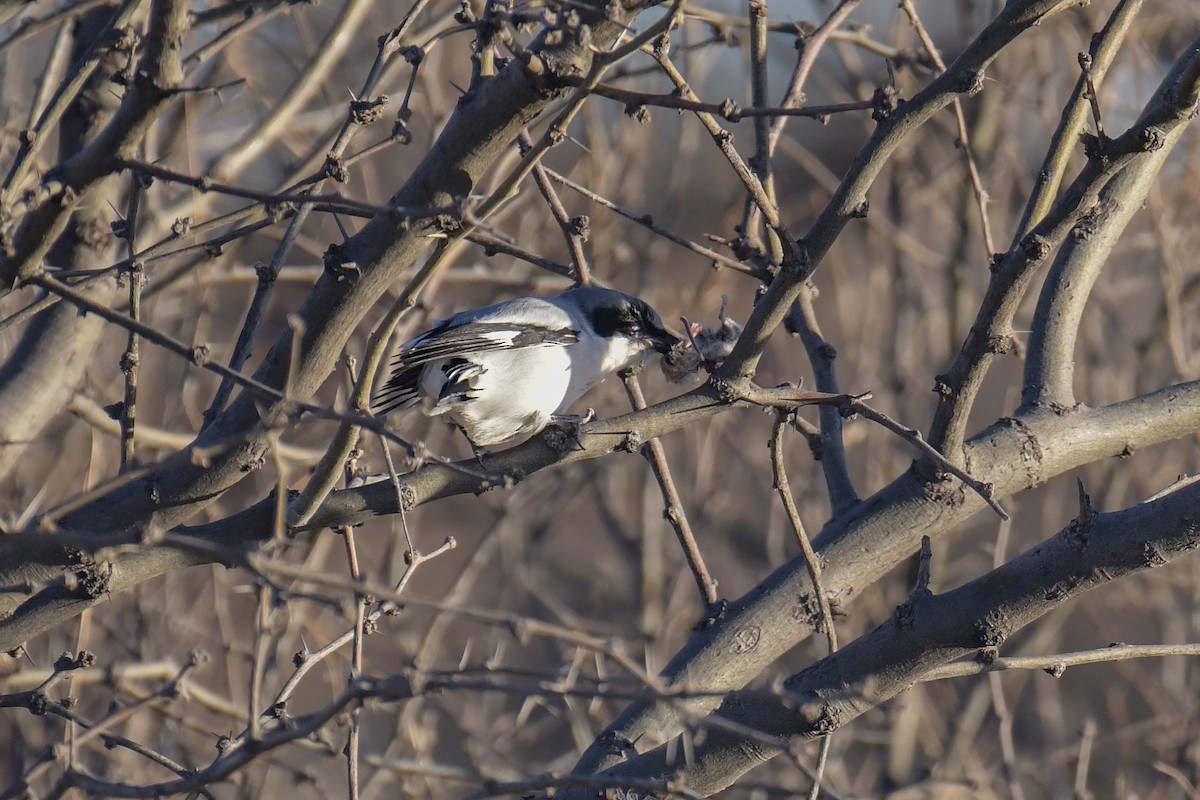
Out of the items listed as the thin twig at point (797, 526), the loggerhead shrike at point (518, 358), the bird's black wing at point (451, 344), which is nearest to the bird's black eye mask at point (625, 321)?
the loggerhead shrike at point (518, 358)

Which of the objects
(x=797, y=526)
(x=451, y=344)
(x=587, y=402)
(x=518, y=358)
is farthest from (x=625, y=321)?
(x=587, y=402)

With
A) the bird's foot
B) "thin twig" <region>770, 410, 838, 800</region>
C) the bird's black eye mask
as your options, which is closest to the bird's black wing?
the bird's black eye mask

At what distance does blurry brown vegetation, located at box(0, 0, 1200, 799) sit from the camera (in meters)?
2.28

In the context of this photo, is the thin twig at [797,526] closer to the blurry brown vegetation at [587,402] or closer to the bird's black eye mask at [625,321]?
the blurry brown vegetation at [587,402]

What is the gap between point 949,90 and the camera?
249cm

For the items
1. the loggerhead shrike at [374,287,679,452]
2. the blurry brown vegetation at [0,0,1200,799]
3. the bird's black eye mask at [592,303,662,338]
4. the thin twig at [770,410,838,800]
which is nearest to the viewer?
the blurry brown vegetation at [0,0,1200,799]

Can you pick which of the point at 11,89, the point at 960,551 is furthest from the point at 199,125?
the point at 960,551

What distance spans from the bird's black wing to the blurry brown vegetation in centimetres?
31

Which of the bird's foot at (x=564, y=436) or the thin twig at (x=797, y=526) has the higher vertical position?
the bird's foot at (x=564, y=436)

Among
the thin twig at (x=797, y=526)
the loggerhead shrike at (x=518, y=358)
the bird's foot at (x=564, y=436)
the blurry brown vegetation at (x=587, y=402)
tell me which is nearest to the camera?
the blurry brown vegetation at (x=587, y=402)

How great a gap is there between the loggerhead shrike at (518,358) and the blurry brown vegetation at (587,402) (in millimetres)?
378

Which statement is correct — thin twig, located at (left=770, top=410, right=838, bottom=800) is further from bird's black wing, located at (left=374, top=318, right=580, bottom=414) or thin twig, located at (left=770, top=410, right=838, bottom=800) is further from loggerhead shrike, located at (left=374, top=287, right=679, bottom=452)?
bird's black wing, located at (left=374, top=318, right=580, bottom=414)

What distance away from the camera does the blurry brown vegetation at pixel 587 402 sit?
228 cm

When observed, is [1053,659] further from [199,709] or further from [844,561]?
[199,709]
